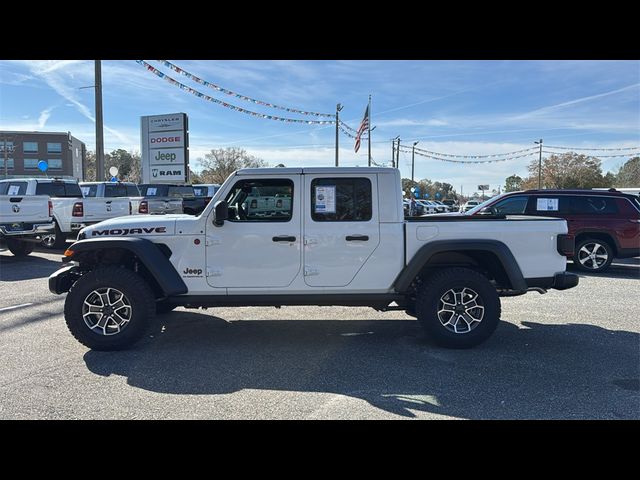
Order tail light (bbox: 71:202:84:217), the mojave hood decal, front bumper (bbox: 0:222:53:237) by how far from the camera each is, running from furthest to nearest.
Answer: tail light (bbox: 71:202:84:217)
front bumper (bbox: 0:222:53:237)
the mojave hood decal

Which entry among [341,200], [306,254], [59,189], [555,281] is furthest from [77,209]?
[555,281]

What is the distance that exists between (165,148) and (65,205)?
8609 millimetres

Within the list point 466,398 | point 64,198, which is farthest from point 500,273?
point 64,198

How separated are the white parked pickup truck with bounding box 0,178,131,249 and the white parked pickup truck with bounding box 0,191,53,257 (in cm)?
42

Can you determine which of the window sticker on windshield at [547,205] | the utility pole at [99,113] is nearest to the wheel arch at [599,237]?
the window sticker on windshield at [547,205]

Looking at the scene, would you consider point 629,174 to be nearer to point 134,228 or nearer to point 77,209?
point 77,209

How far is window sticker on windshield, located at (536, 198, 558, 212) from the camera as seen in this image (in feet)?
33.6

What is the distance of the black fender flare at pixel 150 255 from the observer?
4.69 m

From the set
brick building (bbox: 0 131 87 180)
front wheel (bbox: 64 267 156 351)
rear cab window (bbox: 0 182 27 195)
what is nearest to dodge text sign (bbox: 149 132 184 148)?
rear cab window (bbox: 0 182 27 195)

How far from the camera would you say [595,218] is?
32.3ft

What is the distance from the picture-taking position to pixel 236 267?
190 inches

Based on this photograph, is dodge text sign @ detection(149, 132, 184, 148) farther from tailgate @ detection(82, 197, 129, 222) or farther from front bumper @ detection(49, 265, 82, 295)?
front bumper @ detection(49, 265, 82, 295)

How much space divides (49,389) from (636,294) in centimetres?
846

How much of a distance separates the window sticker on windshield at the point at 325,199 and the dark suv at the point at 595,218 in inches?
214
